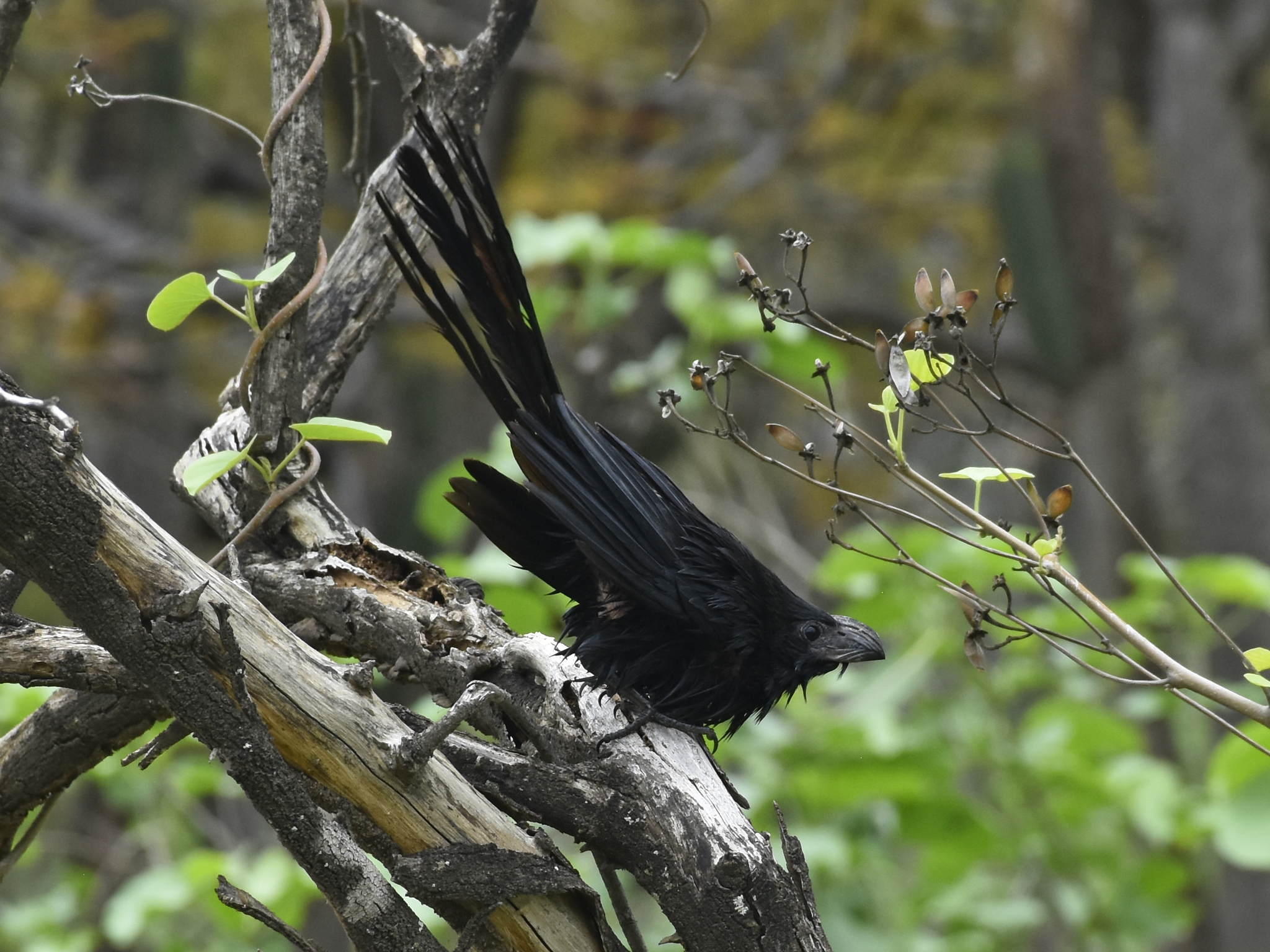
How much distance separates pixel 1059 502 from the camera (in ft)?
3.91

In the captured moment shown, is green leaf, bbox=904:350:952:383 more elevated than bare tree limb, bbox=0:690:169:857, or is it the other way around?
green leaf, bbox=904:350:952:383

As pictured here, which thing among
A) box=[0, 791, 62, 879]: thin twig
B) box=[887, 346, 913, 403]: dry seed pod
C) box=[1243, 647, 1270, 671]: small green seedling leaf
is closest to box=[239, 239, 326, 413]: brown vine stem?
box=[0, 791, 62, 879]: thin twig

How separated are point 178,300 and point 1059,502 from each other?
902 mm

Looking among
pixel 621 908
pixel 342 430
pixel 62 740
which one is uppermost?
pixel 342 430

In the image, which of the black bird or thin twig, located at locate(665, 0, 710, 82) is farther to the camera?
thin twig, located at locate(665, 0, 710, 82)

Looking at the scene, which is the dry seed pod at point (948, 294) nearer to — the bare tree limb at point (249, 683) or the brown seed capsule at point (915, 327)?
the brown seed capsule at point (915, 327)

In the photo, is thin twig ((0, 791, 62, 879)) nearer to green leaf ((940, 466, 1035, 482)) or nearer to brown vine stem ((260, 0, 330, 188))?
brown vine stem ((260, 0, 330, 188))

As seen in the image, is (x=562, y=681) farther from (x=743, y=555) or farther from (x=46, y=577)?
(x=46, y=577)

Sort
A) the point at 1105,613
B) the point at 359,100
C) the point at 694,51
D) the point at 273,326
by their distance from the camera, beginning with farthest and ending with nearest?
the point at 359,100 → the point at 694,51 → the point at 273,326 → the point at 1105,613

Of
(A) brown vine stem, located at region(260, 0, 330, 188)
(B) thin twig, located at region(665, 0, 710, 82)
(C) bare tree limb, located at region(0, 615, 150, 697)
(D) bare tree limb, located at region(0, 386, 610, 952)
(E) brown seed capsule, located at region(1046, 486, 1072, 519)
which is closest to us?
(D) bare tree limb, located at region(0, 386, 610, 952)

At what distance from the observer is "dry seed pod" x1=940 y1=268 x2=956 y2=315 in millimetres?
1192

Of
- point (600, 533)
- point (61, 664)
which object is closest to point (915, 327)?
point (600, 533)

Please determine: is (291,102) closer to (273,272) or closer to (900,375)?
(273,272)

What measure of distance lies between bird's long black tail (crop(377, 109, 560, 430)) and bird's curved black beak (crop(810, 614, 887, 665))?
1.46ft
